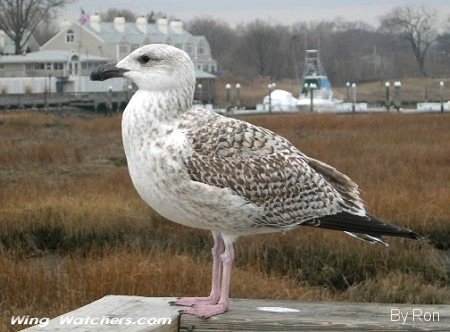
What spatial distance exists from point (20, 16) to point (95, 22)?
625 cm

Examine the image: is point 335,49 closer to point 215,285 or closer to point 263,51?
point 263,51

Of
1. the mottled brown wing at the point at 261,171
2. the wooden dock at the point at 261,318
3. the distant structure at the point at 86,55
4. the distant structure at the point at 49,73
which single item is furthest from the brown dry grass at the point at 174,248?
the distant structure at the point at 49,73

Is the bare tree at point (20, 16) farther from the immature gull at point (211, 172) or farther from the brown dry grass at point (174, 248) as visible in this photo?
the immature gull at point (211, 172)

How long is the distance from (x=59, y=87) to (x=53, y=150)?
42.3m

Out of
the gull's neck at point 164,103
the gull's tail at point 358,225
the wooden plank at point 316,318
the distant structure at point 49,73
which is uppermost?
the distant structure at point 49,73

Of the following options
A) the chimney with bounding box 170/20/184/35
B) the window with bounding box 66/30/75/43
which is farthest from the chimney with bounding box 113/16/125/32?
the chimney with bounding box 170/20/184/35

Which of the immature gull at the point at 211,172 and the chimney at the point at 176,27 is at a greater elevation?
the chimney at the point at 176,27

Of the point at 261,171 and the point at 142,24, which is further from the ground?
the point at 142,24

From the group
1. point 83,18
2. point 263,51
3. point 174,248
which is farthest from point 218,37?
point 174,248

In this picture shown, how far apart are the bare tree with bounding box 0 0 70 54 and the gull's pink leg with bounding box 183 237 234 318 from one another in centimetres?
6978

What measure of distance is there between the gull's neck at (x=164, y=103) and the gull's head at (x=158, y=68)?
0.02 m

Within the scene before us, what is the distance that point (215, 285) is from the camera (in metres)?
3.32

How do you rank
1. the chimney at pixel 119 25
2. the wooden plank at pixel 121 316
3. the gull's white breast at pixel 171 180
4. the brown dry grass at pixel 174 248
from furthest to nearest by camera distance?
the chimney at pixel 119 25 → the brown dry grass at pixel 174 248 → the gull's white breast at pixel 171 180 → the wooden plank at pixel 121 316

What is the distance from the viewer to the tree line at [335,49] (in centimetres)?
8556
